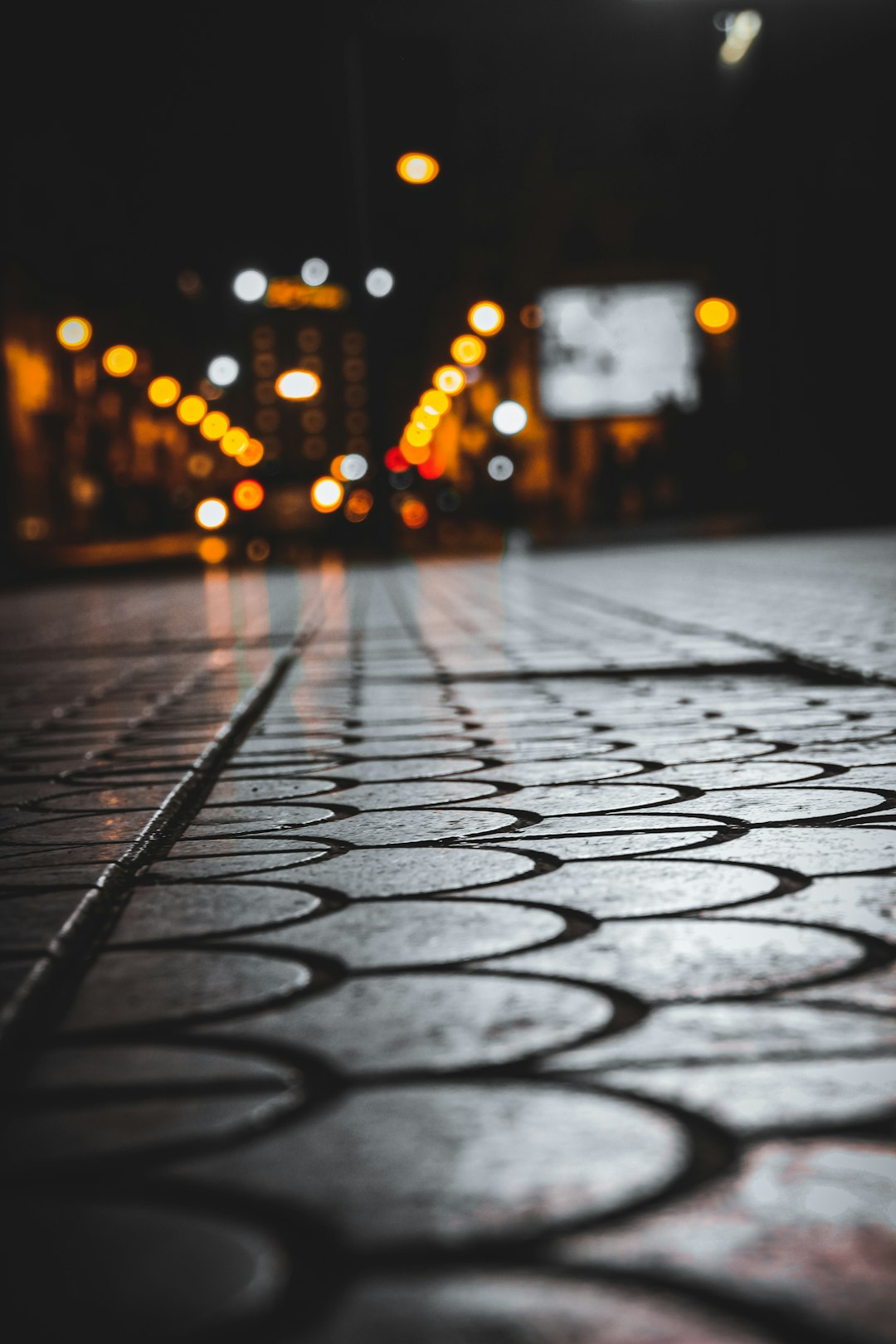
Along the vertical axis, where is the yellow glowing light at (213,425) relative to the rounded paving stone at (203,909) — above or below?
above

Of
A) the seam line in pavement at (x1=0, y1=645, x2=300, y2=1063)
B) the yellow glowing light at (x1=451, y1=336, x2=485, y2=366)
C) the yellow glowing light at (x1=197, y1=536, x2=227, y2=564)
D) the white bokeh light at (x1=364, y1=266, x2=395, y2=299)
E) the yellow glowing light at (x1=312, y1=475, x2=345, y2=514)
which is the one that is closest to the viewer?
the seam line in pavement at (x1=0, y1=645, x2=300, y2=1063)

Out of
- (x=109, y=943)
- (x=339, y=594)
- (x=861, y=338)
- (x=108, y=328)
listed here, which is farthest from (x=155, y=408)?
(x=109, y=943)

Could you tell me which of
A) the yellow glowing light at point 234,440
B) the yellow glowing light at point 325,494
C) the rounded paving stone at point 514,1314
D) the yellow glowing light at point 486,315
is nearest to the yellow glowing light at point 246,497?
the yellow glowing light at point 325,494

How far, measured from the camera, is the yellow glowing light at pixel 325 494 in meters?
36.5

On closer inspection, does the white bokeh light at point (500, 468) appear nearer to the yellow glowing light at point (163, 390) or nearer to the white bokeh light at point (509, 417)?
the white bokeh light at point (509, 417)

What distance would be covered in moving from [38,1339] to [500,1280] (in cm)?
30

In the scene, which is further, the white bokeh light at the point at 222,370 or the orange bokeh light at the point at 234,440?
the orange bokeh light at the point at 234,440

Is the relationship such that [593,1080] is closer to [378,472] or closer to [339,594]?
[339,594]

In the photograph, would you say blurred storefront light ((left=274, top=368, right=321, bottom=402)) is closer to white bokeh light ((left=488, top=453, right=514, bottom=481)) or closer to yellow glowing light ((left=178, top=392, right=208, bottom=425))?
yellow glowing light ((left=178, top=392, right=208, bottom=425))

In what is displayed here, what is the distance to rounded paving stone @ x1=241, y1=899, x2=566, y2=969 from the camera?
6.63 feet

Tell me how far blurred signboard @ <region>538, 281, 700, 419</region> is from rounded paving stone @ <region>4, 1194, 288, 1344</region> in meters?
38.2

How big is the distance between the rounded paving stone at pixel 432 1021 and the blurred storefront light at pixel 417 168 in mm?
10453

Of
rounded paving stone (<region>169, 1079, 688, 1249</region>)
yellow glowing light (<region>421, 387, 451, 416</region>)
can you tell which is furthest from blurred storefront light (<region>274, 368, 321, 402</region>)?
rounded paving stone (<region>169, 1079, 688, 1249</region>)

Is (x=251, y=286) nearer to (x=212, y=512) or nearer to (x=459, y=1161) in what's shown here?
(x=459, y=1161)
